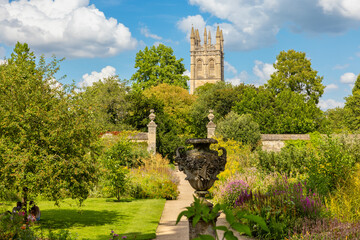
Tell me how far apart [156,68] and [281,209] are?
3996 cm

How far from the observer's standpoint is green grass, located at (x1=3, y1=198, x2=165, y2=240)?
30.0 feet

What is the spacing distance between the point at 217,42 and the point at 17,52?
66932mm

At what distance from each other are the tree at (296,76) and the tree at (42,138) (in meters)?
33.0

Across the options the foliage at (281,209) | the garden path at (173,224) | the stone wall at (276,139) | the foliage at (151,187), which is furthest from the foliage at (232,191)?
the stone wall at (276,139)

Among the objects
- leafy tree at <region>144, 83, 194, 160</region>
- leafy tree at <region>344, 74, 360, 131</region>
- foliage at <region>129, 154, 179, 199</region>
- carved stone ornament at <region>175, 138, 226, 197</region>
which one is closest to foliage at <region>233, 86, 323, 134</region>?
leafy tree at <region>344, 74, 360, 131</region>

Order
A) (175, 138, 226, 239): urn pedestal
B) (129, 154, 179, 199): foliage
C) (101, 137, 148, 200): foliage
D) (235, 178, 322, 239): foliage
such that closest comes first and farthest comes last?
(175, 138, 226, 239): urn pedestal → (235, 178, 322, 239): foliage → (101, 137, 148, 200): foliage → (129, 154, 179, 199): foliage

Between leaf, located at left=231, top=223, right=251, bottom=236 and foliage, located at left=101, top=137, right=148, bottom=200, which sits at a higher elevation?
leaf, located at left=231, top=223, right=251, bottom=236

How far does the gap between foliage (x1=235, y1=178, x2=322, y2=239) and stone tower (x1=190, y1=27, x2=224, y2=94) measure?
7985 cm

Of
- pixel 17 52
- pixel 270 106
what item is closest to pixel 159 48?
pixel 270 106

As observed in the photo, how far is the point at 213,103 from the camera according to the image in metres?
38.5

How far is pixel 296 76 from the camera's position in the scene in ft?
131

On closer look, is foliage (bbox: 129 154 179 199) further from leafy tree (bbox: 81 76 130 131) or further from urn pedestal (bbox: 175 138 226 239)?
leafy tree (bbox: 81 76 130 131)

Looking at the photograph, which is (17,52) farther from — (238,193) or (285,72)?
(285,72)

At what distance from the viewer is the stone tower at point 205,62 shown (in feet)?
293
